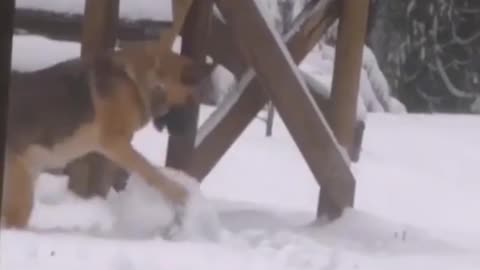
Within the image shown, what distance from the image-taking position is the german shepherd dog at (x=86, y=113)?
13.5 ft

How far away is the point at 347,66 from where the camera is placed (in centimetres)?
499

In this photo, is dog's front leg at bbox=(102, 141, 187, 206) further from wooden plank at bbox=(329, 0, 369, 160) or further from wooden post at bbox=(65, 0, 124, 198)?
wooden plank at bbox=(329, 0, 369, 160)

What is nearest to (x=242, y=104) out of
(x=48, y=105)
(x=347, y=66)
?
(x=347, y=66)

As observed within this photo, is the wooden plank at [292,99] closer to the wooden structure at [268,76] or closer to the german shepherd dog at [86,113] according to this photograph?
the wooden structure at [268,76]

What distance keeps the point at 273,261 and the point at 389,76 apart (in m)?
8.72

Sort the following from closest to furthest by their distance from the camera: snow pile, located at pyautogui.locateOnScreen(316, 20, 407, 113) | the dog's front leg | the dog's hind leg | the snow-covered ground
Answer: the snow-covered ground < the dog's hind leg < the dog's front leg < snow pile, located at pyautogui.locateOnScreen(316, 20, 407, 113)

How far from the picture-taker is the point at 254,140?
25.0 feet

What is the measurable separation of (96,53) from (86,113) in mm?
300

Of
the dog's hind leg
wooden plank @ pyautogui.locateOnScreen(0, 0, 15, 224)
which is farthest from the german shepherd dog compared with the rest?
wooden plank @ pyautogui.locateOnScreen(0, 0, 15, 224)

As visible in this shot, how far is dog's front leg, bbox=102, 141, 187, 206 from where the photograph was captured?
4.23 m

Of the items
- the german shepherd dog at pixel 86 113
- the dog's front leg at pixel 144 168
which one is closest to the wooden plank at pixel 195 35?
the german shepherd dog at pixel 86 113

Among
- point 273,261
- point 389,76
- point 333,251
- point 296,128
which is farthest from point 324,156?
point 389,76

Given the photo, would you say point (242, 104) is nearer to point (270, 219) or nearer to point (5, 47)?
point (270, 219)

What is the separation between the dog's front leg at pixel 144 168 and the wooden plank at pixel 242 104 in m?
0.57
